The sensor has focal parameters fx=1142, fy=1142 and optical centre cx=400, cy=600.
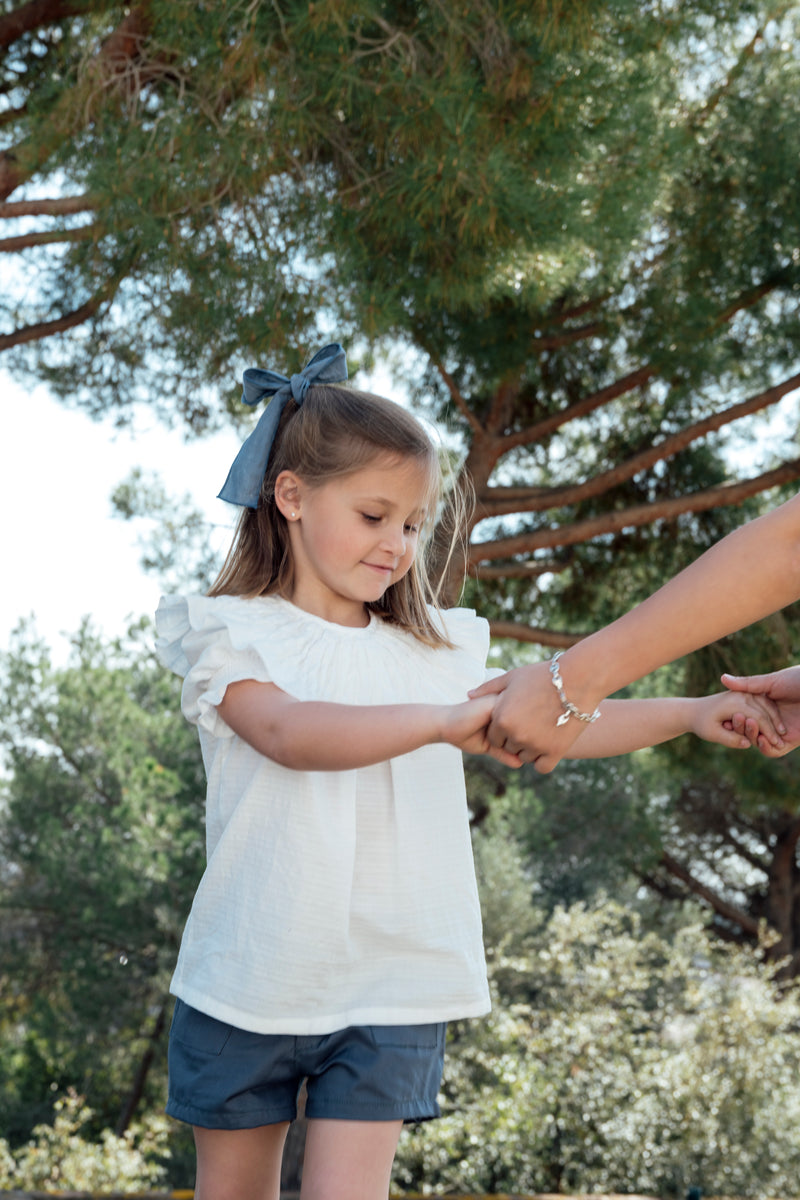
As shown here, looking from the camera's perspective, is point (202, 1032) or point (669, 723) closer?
point (202, 1032)

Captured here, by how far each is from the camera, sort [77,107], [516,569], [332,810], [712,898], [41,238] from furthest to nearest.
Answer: [712,898]
[516,569]
[41,238]
[77,107]
[332,810]

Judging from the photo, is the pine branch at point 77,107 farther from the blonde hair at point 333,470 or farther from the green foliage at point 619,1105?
the green foliage at point 619,1105

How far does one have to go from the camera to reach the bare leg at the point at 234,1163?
1.41m

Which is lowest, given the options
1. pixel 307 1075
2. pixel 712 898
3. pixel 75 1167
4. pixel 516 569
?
pixel 75 1167

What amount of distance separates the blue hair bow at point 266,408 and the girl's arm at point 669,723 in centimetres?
60

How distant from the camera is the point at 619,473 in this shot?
473 cm

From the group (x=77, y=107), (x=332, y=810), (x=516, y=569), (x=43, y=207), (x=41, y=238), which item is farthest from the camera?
(x=516, y=569)

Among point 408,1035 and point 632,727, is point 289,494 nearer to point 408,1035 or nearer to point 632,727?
point 632,727

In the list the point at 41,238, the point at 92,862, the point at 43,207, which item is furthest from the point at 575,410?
the point at 92,862

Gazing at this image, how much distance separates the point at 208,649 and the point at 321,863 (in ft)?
1.02

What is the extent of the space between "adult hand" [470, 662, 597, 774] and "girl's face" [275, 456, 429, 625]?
0.26 meters

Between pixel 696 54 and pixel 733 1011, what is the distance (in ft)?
17.9

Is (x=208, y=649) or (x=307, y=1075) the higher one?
(x=208, y=649)

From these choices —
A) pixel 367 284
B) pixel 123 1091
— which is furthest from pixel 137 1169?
pixel 367 284
